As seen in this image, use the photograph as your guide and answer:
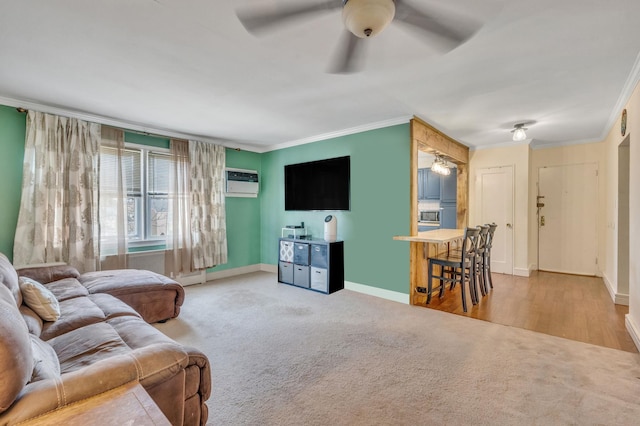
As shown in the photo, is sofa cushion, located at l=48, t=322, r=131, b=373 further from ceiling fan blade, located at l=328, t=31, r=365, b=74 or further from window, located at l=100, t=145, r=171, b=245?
window, located at l=100, t=145, r=171, b=245

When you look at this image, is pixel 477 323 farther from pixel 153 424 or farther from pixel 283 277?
pixel 153 424

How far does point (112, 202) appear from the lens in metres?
3.90

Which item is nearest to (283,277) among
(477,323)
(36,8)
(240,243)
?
(240,243)

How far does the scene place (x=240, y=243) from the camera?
5461mm

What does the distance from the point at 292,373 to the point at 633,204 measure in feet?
11.5

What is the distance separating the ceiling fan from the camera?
1.43m

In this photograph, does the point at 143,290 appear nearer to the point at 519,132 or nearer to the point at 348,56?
the point at 348,56

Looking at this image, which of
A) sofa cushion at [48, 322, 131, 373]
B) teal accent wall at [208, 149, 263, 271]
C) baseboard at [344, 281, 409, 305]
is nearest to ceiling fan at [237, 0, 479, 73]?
sofa cushion at [48, 322, 131, 373]

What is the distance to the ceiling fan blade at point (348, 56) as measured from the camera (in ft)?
6.27

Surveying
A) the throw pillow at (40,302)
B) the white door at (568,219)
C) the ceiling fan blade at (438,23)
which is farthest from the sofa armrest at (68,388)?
the white door at (568,219)

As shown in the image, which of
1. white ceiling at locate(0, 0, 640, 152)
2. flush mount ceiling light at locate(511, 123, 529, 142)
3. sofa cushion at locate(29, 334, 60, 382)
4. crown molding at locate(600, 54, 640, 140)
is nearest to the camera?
sofa cushion at locate(29, 334, 60, 382)

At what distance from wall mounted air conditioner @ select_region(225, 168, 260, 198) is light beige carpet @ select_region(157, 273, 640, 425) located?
2366 millimetres

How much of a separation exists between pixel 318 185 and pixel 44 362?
385cm

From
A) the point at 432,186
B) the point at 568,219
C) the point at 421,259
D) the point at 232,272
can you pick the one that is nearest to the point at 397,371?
the point at 421,259
